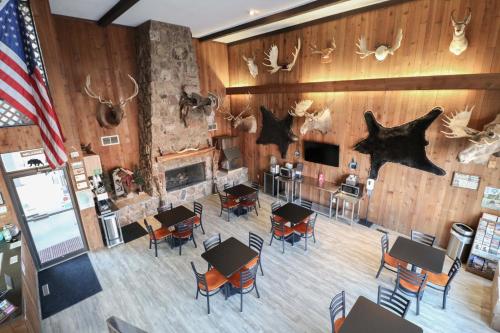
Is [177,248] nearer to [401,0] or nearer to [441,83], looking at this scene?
[441,83]

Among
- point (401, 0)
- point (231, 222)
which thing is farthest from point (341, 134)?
point (231, 222)

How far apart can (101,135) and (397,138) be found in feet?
25.0

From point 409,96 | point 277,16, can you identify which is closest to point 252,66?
point 277,16

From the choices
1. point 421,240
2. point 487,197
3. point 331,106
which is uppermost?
point 331,106

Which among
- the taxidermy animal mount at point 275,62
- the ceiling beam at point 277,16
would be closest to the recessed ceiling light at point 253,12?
the ceiling beam at point 277,16

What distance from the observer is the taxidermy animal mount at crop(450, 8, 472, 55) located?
14.6ft

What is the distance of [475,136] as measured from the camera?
15.0 feet

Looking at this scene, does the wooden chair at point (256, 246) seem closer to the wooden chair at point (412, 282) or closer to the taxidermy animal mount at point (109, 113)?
the wooden chair at point (412, 282)

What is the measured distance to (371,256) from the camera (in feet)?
18.4

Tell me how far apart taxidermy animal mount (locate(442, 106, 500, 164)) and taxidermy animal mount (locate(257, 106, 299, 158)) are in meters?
3.96

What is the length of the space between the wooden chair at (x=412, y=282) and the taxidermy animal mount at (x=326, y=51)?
520 cm

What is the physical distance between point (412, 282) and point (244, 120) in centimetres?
669

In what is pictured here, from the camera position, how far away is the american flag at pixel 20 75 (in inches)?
116

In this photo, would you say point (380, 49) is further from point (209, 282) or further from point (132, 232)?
point (132, 232)
